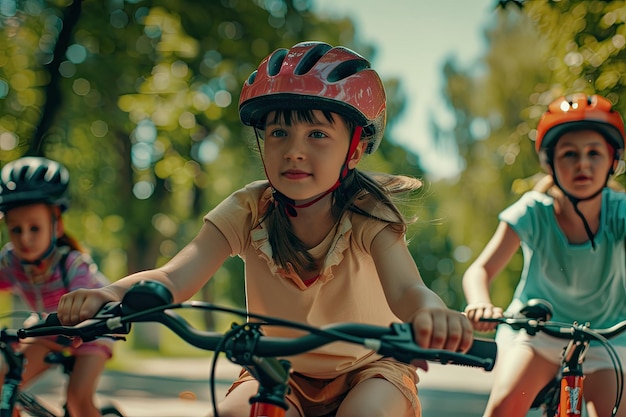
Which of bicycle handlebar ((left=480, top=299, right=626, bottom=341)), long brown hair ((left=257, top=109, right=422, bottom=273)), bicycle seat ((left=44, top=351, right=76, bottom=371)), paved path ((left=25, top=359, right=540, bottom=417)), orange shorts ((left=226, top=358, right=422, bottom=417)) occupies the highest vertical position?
paved path ((left=25, top=359, right=540, bottom=417))

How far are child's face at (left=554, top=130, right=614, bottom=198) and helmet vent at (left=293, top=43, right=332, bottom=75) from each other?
5.71 feet

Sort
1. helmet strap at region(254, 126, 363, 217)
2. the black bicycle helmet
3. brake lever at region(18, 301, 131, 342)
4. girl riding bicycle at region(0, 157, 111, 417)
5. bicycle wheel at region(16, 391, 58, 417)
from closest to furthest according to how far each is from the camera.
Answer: brake lever at region(18, 301, 131, 342), helmet strap at region(254, 126, 363, 217), bicycle wheel at region(16, 391, 58, 417), girl riding bicycle at region(0, 157, 111, 417), the black bicycle helmet

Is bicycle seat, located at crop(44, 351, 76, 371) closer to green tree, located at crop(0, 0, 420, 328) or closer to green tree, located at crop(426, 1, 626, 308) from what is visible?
green tree, located at crop(0, 0, 420, 328)

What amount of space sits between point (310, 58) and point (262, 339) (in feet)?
4.49

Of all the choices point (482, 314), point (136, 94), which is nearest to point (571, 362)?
point (482, 314)

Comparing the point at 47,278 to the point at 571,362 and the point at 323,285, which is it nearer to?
the point at 323,285

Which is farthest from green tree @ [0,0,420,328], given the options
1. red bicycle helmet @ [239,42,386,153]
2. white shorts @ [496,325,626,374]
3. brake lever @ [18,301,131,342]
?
brake lever @ [18,301,131,342]

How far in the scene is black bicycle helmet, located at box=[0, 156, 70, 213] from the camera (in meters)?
5.39

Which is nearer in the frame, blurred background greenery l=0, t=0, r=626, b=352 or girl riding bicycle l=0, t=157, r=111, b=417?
girl riding bicycle l=0, t=157, r=111, b=417

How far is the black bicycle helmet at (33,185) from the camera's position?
5387mm

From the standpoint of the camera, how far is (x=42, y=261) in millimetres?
5332

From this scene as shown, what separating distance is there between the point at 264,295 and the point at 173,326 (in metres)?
1.06

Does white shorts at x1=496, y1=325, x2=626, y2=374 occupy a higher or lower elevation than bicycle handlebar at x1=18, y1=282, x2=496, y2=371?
higher

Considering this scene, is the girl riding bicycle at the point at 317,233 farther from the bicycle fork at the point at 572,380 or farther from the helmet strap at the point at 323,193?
Answer: the bicycle fork at the point at 572,380
